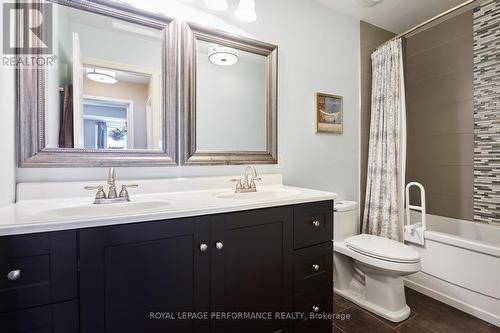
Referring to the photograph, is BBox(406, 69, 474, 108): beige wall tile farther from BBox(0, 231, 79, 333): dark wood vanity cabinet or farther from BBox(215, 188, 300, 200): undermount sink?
BBox(0, 231, 79, 333): dark wood vanity cabinet

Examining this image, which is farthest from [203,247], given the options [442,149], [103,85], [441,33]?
[441,33]

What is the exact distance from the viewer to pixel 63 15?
3.90 ft

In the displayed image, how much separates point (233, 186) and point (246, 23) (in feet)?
3.78

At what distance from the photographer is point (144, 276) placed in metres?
0.86

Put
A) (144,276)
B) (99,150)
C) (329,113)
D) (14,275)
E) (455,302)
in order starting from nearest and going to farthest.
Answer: (14,275) < (144,276) < (99,150) < (455,302) < (329,113)

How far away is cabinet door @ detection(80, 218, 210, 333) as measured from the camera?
31.0 inches

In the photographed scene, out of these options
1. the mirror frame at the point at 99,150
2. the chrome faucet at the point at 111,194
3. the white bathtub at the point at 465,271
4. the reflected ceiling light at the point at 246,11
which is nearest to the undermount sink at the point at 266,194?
the mirror frame at the point at 99,150

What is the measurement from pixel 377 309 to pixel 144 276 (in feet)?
5.38

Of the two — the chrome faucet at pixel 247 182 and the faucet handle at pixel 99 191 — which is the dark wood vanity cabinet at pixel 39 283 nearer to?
the faucet handle at pixel 99 191

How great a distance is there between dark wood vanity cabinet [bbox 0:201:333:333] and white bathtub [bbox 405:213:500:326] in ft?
3.59

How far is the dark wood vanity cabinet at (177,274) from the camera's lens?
2.38 ft

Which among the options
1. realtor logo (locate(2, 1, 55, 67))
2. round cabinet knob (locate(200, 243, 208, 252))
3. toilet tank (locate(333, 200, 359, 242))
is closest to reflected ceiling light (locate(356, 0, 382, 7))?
toilet tank (locate(333, 200, 359, 242))

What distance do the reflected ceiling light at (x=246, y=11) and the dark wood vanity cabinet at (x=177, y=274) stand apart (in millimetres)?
1274

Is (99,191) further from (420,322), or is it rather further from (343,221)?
(420,322)
